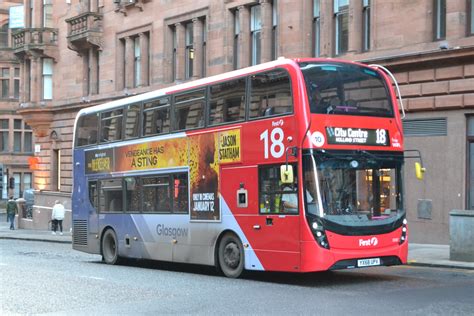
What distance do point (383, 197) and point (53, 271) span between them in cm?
819

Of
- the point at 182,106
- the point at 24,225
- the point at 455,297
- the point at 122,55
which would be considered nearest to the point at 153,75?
the point at 122,55

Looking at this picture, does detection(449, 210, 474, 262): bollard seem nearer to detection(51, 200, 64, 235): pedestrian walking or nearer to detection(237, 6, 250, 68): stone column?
detection(237, 6, 250, 68): stone column

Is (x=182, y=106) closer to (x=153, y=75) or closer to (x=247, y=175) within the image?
(x=247, y=175)

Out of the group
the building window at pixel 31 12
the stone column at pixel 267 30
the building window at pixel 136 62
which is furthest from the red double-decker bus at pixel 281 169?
the building window at pixel 31 12

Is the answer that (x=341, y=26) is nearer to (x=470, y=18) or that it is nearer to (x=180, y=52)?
(x=470, y=18)

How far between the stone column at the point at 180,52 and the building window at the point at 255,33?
4821mm

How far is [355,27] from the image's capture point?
2506 cm

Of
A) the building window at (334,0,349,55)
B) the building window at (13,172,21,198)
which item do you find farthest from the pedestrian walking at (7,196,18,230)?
the building window at (13,172,21,198)

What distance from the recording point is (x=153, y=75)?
117ft

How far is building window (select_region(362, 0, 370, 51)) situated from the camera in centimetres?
2491

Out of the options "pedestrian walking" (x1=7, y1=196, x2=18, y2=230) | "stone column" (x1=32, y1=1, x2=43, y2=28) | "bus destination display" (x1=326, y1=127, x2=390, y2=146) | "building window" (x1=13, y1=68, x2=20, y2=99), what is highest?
"stone column" (x1=32, y1=1, x2=43, y2=28)

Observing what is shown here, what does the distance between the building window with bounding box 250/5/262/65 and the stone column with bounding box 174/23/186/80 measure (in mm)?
4821

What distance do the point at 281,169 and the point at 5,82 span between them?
58.5 metres

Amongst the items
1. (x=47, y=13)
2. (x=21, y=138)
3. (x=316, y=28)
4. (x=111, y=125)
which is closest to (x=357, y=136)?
(x=111, y=125)
